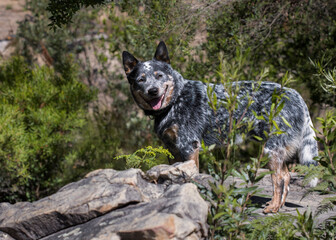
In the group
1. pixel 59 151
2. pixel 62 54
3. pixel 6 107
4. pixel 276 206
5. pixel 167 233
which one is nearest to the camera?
pixel 167 233

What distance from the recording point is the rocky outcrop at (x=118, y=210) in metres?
2.91

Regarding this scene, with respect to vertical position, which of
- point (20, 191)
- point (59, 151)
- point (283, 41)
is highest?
point (283, 41)

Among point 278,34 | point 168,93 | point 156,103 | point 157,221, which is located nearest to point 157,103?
point 156,103

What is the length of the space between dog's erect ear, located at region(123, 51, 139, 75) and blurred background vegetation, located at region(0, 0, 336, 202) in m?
0.93

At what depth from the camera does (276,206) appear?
4.34 m

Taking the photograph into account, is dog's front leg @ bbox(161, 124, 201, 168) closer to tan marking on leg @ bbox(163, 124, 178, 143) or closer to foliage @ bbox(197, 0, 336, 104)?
tan marking on leg @ bbox(163, 124, 178, 143)

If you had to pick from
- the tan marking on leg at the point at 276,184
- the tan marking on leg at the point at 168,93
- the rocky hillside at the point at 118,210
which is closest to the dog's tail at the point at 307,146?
the tan marking on leg at the point at 276,184

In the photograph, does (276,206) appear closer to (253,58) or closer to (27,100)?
(253,58)

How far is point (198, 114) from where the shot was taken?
477cm

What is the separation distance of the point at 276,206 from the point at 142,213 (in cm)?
180

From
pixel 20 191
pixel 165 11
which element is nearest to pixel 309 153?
pixel 165 11

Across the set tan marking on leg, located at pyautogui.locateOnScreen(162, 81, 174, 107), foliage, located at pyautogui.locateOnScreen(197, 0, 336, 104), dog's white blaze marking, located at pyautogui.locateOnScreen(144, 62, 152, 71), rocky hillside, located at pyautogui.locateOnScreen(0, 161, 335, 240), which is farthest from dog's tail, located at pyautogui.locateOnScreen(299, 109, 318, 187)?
foliage, located at pyautogui.locateOnScreen(197, 0, 336, 104)

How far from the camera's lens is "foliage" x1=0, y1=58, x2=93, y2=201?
6.77 metres

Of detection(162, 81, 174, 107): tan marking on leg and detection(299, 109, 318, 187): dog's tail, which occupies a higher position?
detection(162, 81, 174, 107): tan marking on leg
